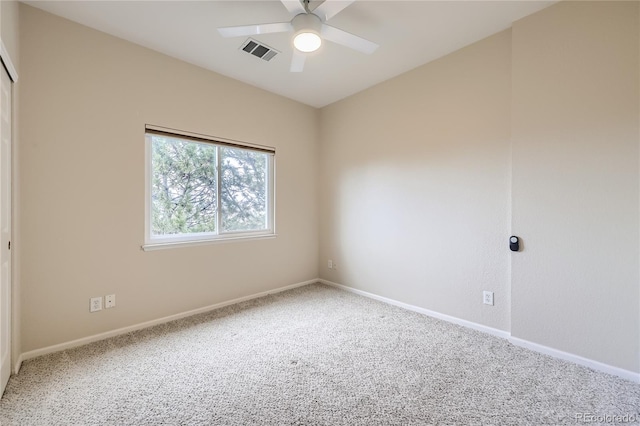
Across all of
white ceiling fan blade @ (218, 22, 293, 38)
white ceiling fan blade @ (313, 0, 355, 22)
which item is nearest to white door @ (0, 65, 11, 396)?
white ceiling fan blade @ (218, 22, 293, 38)

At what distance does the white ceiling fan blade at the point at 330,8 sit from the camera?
64.6 inches

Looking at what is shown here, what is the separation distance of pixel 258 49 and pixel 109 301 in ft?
8.62

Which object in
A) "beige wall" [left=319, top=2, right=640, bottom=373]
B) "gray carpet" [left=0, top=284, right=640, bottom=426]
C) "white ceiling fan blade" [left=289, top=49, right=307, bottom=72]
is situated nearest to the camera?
"gray carpet" [left=0, top=284, right=640, bottom=426]

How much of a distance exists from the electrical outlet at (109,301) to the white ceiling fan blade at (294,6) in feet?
8.75

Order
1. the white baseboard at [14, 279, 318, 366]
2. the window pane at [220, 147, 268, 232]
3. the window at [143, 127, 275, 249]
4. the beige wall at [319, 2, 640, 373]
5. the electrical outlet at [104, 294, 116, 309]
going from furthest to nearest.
A: 1. the window pane at [220, 147, 268, 232]
2. the window at [143, 127, 275, 249]
3. the electrical outlet at [104, 294, 116, 309]
4. the white baseboard at [14, 279, 318, 366]
5. the beige wall at [319, 2, 640, 373]

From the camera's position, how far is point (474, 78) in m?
2.49

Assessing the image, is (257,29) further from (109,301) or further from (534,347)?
(534,347)

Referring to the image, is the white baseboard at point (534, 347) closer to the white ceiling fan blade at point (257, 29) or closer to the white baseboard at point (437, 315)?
the white baseboard at point (437, 315)

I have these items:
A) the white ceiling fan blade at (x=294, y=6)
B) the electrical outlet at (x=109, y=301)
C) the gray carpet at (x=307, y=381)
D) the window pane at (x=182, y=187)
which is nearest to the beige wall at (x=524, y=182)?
the gray carpet at (x=307, y=381)

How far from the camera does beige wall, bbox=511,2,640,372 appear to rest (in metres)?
1.76

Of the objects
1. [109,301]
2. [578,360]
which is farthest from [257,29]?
[578,360]

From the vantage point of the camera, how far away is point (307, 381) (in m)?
1.74

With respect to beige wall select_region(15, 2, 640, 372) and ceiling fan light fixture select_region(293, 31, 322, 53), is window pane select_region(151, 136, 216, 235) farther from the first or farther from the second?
ceiling fan light fixture select_region(293, 31, 322, 53)

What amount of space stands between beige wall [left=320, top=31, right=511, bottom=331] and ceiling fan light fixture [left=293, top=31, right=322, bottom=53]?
147cm
